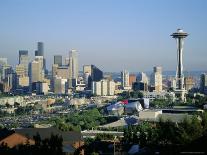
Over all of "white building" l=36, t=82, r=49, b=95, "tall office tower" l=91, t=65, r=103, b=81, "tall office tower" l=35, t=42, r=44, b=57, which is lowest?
"white building" l=36, t=82, r=49, b=95

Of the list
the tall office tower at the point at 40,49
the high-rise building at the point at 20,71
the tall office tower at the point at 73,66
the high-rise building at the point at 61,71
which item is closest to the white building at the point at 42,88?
the high-rise building at the point at 20,71

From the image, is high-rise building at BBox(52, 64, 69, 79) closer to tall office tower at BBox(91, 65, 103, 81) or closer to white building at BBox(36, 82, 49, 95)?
tall office tower at BBox(91, 65, 103, 81)

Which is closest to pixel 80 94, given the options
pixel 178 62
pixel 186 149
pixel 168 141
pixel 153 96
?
pixel 153 96

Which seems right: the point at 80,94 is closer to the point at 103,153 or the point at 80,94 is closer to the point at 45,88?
the point at 45,88

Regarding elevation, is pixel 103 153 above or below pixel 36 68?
below

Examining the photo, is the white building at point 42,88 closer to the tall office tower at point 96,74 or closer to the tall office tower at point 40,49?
the tall office tower at point 96,74

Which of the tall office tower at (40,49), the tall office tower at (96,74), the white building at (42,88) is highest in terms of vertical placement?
the tall office tower at (40,49)

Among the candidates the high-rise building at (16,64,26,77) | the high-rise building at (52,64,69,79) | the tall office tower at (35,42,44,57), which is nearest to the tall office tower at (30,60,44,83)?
the high-rise building at (16,64,26,77)

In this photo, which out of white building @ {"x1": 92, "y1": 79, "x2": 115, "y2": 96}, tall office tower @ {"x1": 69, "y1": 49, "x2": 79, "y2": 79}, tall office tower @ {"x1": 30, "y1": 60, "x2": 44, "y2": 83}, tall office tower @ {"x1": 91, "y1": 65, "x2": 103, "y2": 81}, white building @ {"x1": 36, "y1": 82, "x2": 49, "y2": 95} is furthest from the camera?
tall office tower @ {"x1": 69, "y1": 49, "x2": 79, "y2": 79}

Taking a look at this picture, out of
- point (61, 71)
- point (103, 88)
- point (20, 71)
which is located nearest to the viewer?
point (103, 88)

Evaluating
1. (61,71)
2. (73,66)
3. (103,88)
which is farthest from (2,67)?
(103,88)

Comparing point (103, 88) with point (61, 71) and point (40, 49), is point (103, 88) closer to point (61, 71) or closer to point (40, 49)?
point (61, 71)
